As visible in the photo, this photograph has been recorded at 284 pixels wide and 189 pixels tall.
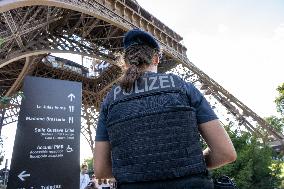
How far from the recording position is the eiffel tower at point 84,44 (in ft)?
39.6

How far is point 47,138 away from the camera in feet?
15.3

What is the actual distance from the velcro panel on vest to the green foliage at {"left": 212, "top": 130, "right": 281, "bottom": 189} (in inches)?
374

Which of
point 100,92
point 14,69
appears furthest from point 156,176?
point 100,92

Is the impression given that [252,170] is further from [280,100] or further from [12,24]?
[280,100]

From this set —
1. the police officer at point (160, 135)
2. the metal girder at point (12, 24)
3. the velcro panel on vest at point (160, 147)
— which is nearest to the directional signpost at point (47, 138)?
the police officer at point (160, 135)

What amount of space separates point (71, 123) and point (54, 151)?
1.88ft

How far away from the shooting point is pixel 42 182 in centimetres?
441

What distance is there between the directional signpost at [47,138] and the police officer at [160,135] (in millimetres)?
2800

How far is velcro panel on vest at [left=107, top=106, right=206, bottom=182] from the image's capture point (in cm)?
161

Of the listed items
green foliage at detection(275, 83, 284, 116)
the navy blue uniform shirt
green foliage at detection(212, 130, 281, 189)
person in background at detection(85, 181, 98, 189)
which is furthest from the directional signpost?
green foliage at detection(275, 83, 284, 116)

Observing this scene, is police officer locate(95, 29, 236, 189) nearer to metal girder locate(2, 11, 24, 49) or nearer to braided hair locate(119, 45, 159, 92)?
braided hair locate(119, 45, 159, 92)

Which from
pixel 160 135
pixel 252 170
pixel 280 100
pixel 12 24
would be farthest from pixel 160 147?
pixel 280 100

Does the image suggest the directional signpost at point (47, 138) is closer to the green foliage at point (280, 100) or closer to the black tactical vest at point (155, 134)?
the black tactical vest at point (155, 134)

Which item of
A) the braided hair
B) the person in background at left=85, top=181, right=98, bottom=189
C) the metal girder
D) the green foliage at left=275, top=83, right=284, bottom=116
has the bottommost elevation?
the person in background at left=85, top=181, right=98, bottom=189
